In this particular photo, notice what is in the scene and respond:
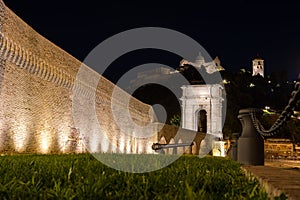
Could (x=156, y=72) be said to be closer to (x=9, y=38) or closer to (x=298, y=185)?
(x=9, y=38)

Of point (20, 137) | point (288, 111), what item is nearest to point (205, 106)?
point (20, 137)

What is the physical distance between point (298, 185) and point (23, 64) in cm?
1081

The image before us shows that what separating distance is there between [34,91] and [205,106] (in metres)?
34.7

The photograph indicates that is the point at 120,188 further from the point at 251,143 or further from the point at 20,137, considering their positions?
the point at 20,137

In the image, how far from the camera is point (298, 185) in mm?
2359

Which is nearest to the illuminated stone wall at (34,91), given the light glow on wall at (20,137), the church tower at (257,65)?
the light glow on wall at (20,137)

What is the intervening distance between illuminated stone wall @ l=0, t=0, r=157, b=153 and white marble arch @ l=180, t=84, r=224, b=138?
28300 millimetres

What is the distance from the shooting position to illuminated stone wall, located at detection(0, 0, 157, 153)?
10703mm

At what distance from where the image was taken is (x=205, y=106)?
45500 mm

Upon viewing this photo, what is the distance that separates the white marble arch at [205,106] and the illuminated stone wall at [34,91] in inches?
1114

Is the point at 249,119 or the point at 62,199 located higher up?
the point at 249,119

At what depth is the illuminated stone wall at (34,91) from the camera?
10703 millimetres

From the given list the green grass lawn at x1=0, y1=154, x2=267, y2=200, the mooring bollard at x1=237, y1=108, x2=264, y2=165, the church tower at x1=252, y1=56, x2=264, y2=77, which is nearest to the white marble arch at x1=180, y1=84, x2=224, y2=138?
the mooring bollard at x1=237, y1=108, x2=264, y2=165

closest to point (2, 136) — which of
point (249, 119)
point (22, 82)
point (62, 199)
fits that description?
point (22, 82)
